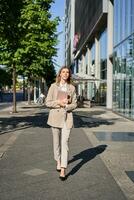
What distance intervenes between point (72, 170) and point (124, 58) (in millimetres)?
19895

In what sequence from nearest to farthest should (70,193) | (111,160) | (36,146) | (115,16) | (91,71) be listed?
(70,193) → (111,160) → (36,146) → (115,16) → (91,71)

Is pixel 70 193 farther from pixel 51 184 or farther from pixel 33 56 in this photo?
pixel 33 56

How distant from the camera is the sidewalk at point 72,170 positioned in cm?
729

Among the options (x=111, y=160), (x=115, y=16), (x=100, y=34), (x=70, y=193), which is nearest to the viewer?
(x=70, y=193)

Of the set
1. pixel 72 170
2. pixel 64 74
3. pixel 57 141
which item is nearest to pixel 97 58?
pixel 72 170

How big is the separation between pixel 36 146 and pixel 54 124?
459 cm

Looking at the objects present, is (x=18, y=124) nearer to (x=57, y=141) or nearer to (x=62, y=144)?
(x=57, y=141)

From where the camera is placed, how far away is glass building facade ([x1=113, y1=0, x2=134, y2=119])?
85.1 feet

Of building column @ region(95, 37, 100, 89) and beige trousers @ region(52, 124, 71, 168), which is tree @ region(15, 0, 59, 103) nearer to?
building column @ region(95, 37, 100, 89)

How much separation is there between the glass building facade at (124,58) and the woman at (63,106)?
16.6 meters

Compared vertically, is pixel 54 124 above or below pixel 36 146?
above

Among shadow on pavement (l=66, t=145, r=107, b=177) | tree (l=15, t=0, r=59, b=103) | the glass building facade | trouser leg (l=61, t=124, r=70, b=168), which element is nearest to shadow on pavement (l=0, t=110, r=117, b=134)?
the glass building facade

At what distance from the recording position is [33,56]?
1399 inches

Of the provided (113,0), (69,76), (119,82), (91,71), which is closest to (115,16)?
(113,0)
